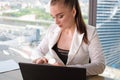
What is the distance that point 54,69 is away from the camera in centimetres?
107

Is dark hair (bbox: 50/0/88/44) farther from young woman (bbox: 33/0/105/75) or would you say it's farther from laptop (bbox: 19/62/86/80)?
laptop (bbox: 19/62/86/80)

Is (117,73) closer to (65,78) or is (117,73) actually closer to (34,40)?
(34,40)

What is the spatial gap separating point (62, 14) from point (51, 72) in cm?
53

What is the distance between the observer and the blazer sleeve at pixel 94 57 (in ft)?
4.59

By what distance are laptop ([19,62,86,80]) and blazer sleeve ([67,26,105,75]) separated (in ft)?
1.10

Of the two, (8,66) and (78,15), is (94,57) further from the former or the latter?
(8,66)

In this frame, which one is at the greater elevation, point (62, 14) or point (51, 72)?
point (62, 14)

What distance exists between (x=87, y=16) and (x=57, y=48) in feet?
4.32

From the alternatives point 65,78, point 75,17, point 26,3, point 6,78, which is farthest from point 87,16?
point 65,78

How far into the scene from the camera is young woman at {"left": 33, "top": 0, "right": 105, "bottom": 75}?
4.82 feet

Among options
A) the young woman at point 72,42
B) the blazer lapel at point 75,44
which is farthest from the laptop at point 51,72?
the blazer lapel at point 75,44

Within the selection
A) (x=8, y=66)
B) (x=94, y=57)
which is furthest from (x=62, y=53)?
(x=8, y=66)

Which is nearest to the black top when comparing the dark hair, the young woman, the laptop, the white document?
the young woman

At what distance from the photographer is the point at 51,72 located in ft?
3.56
